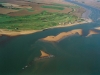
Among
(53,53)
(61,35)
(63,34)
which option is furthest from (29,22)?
(53,53)

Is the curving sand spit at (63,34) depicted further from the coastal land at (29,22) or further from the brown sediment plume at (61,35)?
the coastal land at (29,22)

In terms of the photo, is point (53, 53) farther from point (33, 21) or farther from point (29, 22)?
point (33, 21)

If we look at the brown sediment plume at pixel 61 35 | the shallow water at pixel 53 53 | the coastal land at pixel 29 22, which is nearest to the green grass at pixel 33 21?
the coastal land at pixel 29 22

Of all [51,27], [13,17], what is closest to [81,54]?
[51,27]

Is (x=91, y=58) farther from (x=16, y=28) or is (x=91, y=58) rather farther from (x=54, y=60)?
(x=16, y=28)

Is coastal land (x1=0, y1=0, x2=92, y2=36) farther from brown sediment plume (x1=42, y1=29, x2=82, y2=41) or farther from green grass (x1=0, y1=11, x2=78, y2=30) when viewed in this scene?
brown sediment plume (x1=42, y1=29, x2=82, y2=41)

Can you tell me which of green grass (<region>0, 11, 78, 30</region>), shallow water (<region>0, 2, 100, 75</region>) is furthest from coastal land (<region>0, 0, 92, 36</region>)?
shallow water (<region>0, 2, 100, 75</region>)
